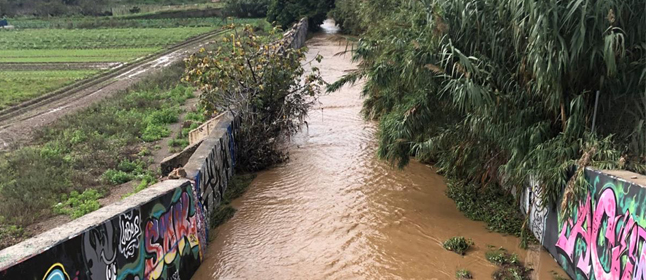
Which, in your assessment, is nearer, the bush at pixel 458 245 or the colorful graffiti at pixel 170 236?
the colorful graffiti at pixel 170 236

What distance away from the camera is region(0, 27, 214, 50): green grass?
143 feet

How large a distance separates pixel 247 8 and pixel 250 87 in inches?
2187

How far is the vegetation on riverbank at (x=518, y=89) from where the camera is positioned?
7.05 m

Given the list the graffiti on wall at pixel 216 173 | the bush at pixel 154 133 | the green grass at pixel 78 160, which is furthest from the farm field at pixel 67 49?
the graffiti on wall at pixel 216 173

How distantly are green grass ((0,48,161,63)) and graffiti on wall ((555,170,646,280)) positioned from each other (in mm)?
33059

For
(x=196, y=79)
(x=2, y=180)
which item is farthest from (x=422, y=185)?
(x=2, y=180)

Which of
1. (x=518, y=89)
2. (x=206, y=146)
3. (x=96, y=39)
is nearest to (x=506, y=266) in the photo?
(x=518, y=89)

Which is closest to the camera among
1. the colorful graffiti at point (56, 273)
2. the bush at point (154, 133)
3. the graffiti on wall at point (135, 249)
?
the colorful graffiti at point (56, 273)

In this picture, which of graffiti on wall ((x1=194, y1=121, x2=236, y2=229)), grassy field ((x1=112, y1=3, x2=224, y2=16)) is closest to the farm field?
grassy field ((x1=112, y1=3, x2=224, y2=16))

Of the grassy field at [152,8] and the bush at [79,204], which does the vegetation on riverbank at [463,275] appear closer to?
the bush at [79,204]

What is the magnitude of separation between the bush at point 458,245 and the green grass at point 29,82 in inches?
756

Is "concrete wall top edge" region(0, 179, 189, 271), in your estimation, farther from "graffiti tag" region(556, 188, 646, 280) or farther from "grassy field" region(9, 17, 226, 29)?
"grassy field" region(9, 17, 226, 29)

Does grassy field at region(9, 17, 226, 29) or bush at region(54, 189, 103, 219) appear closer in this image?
bush at region(54, 189, 103, 219)

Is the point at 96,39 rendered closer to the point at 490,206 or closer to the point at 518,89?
the point at 490,206
